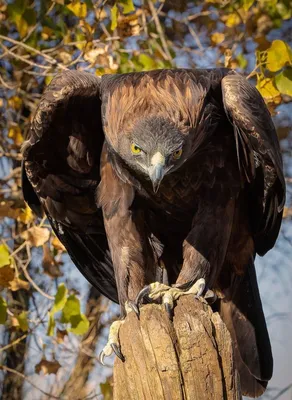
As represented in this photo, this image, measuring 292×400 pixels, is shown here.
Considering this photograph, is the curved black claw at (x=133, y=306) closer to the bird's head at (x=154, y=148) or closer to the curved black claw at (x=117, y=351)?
the curved black claw at (x=117, y=351)

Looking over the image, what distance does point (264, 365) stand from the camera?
4352mm

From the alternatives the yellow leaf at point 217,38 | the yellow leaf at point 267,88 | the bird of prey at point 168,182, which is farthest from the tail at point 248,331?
the yellow leaf at point 217,38

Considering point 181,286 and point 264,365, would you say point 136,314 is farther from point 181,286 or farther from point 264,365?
point 264,365

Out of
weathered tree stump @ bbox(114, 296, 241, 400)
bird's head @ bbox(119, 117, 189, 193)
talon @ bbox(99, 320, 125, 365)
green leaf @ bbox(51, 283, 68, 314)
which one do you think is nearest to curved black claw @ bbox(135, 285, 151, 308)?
talon @ bbox(99, 320, 125, 365)

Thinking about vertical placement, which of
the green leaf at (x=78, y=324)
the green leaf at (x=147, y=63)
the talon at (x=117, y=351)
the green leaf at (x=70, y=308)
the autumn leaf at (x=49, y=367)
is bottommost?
the autumn leaf at (x=49, y=367)

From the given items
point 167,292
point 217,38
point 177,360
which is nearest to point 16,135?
point 217,38

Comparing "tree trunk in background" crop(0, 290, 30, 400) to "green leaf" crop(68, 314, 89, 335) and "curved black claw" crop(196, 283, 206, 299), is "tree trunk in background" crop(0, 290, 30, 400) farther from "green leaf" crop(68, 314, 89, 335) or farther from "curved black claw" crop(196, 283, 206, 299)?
"curved black claw" crop(196, 283, 206, 299)

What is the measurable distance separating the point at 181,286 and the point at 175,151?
0.68 m

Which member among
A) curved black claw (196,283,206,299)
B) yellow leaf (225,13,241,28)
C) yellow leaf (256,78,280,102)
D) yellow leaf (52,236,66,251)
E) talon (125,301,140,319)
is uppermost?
yellow leaf (256,78,280,102)

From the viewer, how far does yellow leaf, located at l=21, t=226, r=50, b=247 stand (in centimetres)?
492

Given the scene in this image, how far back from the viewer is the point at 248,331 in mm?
4453

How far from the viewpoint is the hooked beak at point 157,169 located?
3449mm

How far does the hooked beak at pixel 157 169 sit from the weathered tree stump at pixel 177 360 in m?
0.63

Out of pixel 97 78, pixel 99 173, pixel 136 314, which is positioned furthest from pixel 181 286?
pixel 97 78
